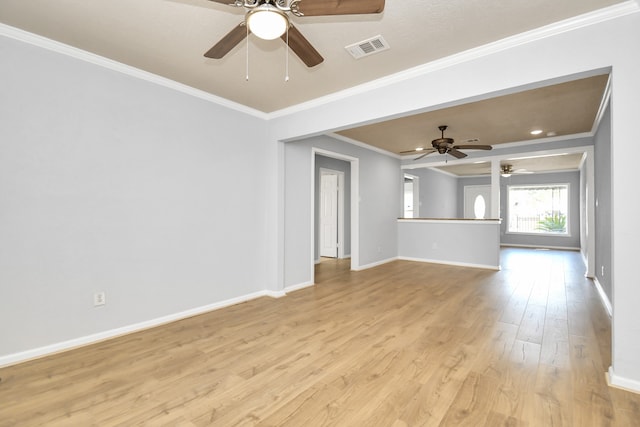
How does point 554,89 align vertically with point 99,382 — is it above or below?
above

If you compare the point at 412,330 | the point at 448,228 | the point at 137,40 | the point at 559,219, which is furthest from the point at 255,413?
the point at 559,219

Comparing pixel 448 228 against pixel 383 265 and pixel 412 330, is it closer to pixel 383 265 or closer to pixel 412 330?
pixel 383 265

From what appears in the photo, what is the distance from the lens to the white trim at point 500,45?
2000mm

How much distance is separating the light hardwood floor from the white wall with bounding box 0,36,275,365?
0.34m

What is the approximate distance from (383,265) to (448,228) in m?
1.63

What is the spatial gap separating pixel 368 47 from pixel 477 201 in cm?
1006

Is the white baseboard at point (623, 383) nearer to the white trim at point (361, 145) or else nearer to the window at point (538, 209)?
the white trim at point (361, 145)

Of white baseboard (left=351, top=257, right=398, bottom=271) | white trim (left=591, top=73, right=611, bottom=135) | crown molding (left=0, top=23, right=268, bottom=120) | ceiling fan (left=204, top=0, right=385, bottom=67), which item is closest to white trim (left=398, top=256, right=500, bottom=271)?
white baseboard (left=351, top=257, right=398, bottom=271)

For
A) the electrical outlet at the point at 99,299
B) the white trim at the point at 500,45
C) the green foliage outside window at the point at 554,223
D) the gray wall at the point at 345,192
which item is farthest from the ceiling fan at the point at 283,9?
the green foliage outside window at the point at 554,223

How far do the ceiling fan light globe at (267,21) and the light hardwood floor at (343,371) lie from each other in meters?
2.10

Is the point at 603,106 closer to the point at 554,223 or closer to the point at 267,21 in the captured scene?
the point at 267,21

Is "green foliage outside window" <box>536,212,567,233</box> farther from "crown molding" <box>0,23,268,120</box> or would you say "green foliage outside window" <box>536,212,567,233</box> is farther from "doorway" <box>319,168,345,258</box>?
"crown molding" <box>0,23,268,120</box>

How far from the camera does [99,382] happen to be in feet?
6.73

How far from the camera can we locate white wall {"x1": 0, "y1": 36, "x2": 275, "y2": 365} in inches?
91.6
